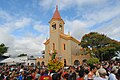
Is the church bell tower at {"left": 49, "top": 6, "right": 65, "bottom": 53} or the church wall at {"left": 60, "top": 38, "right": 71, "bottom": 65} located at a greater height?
the church bell tower at {"left": 49, "top": 6, "right": 65, "bottom": 53}

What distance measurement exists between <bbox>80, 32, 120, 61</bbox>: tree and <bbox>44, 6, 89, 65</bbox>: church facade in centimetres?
350

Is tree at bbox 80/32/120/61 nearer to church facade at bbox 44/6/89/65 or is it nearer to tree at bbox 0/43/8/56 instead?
church facade at bbox 44/6/89/65

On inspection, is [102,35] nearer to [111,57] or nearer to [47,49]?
[111,57]

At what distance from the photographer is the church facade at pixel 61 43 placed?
34688mm

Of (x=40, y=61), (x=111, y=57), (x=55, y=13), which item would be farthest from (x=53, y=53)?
(x=111, y=57)

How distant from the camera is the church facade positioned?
114ft

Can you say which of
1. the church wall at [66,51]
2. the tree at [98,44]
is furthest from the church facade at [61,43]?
the tree at [98,44]

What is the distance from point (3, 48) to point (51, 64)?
3160 cm

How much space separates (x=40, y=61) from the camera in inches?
1527

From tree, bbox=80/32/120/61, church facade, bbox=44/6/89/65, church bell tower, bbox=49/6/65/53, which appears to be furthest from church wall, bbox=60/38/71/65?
tree, bbox=80/32/120/61

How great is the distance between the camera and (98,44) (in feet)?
102

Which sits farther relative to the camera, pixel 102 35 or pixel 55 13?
pixel 55 13

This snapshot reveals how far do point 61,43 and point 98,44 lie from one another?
8.23 metres

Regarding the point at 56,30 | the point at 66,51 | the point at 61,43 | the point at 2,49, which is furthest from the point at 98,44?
the point at 2,49
